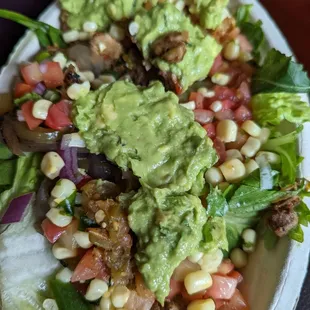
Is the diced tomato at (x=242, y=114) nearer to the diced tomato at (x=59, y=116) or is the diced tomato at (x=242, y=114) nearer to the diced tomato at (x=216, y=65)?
the diced tomato at (x=216, y=65)

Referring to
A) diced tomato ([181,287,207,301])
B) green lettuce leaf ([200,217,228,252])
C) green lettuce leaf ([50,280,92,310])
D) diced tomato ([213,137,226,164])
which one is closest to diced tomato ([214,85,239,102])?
diced tomato ([213,137,226,164])

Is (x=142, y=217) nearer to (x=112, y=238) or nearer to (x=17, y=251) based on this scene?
(x=112, y=238)

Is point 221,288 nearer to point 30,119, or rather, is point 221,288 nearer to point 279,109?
point 279,109

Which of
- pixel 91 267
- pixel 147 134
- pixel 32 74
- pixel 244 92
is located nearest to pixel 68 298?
pixel 91 267

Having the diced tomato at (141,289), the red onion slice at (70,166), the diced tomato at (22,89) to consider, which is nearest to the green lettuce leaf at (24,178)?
the red onion slice at (70,166)

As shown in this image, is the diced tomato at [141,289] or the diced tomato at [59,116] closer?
the diced tomato at [141,289]
